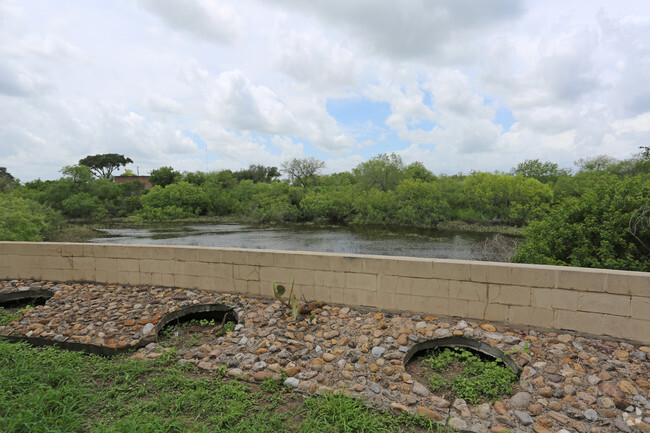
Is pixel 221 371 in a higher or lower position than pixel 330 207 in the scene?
lower

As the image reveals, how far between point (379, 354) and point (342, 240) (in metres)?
20.9

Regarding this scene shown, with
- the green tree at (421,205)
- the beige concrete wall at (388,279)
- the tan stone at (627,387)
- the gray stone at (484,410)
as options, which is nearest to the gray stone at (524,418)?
the gray stone at (484,410)

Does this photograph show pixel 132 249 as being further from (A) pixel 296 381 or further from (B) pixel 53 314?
(A) pixel 296 381

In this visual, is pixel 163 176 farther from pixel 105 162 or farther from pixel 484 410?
pixel 484 410

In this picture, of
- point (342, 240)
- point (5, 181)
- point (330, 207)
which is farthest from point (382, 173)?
point (5, 181)

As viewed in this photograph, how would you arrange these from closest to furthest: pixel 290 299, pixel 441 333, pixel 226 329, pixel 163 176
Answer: pixel 441 333, pixel 226 329, pixel 290 299, pixel 163 176

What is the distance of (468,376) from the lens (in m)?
3.29

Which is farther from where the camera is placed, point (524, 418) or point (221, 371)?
point (221, 371)

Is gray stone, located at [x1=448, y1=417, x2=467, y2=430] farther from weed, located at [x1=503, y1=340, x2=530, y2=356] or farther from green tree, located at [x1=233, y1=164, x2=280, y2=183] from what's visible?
green tree, located at [x1=233, y1=164, x2=280, y2=183]

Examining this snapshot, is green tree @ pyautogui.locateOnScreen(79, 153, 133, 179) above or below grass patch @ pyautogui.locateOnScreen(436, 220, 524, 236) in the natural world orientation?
above

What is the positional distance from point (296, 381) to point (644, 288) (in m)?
3.64

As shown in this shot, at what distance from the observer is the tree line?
20.7 feet

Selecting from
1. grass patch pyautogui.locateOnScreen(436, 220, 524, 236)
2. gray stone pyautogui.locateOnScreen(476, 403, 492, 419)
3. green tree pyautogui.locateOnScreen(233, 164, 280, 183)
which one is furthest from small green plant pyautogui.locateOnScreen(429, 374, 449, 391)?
green tree pyautogui.locateOnScreen(233, 164, 280, 183)

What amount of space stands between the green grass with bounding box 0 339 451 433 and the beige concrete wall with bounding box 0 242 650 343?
1748mm
